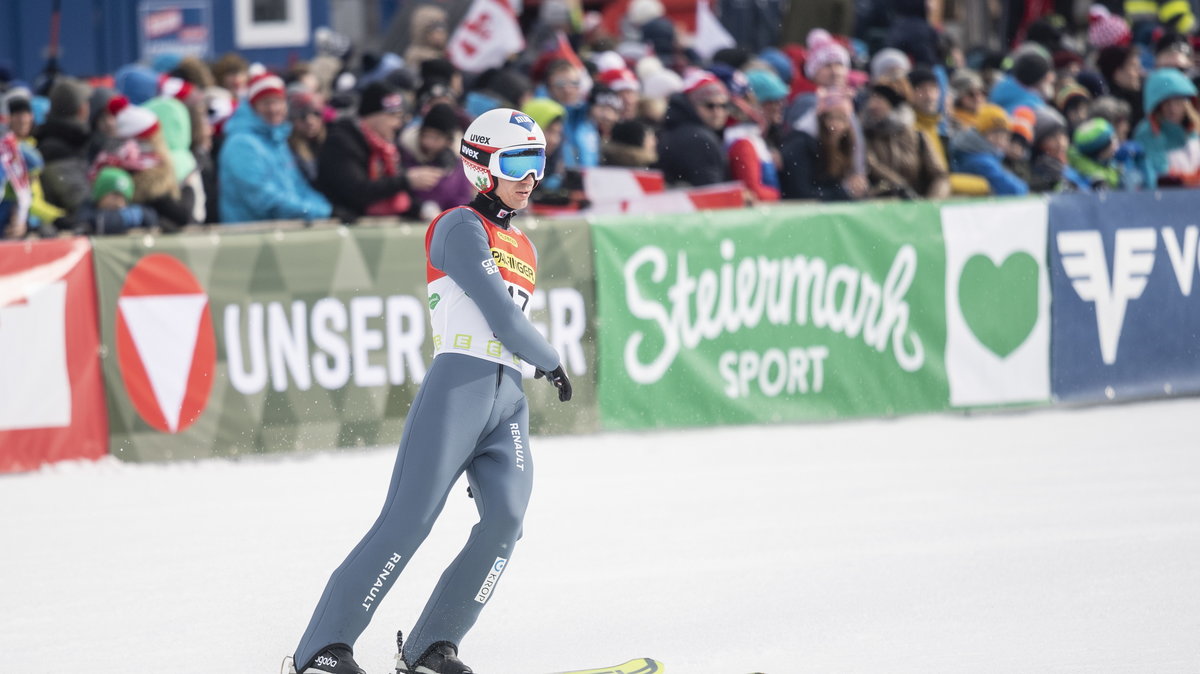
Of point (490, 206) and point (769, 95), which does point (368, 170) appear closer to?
point (769, 95)

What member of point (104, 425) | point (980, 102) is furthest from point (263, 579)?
point (980, 102)

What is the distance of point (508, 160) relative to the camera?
5.12m

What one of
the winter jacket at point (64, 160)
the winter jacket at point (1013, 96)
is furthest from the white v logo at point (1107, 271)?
the winter jacket at point (64, 160)

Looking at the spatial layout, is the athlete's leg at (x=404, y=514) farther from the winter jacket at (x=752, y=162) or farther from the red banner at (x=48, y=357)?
the winter jacket at (x=752, y=162)

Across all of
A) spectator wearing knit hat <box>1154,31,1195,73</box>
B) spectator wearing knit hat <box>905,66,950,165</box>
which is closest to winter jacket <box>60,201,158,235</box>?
spectator wearing knit hat <box>905,66,950,165</box>

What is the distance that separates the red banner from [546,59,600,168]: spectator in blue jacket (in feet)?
13.0

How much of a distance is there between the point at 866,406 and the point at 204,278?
4749mm

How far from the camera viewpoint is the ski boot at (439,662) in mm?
5059

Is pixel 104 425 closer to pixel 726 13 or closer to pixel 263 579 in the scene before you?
pixel 263 579

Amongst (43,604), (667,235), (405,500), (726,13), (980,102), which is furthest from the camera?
(726,13)

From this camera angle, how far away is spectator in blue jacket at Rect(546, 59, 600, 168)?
12188mm

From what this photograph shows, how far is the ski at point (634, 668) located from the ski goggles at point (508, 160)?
5.36 ft

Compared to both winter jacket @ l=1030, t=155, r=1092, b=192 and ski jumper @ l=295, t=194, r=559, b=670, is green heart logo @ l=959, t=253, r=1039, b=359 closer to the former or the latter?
winter jacket @ l=1030, t=155, r=1092, b=192

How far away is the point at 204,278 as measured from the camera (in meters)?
9.90
